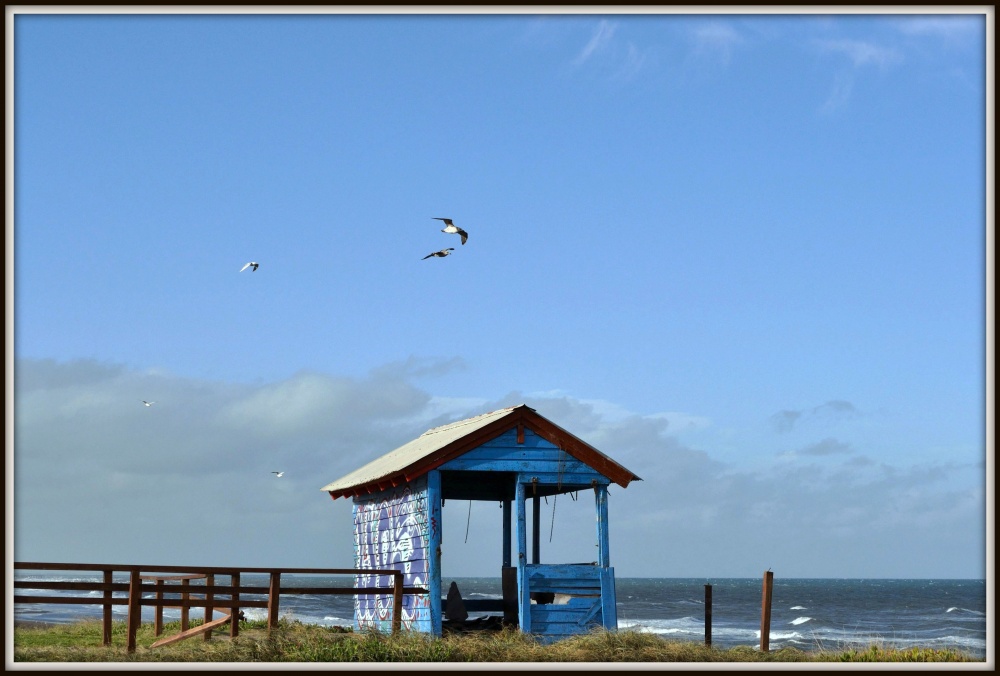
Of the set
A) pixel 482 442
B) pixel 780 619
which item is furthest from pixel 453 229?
pixel 780 619

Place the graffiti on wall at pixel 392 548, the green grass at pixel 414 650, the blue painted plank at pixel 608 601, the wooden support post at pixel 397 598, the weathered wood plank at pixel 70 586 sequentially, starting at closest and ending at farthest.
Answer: the weathered wood plank at pixel 70 586 → the green grass at pixel 414 650 → the wooden support post at pixel 397 598 → the graffiti on wall at pixel 392 548 → the blue painted plank at pixel 608 601

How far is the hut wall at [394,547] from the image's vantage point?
20.2 metres

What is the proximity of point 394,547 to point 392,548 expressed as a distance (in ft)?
0.51

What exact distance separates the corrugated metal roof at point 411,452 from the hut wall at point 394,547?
18.5 inches

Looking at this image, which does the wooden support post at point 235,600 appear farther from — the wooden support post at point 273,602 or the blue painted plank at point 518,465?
the blue painted plank at point 518,465

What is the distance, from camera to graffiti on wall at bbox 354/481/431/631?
20.4 meters

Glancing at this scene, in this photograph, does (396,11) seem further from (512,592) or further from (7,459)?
(512,592)

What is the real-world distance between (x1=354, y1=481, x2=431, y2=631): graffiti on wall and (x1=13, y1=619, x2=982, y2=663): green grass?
3.71 ft

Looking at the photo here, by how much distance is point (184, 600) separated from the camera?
1892cm

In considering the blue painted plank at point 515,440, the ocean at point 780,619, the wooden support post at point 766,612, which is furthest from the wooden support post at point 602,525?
the ocean at point 780,619

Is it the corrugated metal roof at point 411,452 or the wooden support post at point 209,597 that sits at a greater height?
the corrugated metal roof at point 411,452

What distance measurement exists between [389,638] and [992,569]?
9183mm

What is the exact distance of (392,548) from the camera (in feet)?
72.7

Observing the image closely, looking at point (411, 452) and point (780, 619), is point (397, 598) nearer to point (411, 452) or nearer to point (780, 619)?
point (411, 452)
